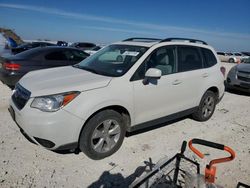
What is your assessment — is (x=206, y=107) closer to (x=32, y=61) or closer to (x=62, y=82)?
(x=62, y=82)

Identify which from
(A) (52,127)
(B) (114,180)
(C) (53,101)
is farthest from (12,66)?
(B) (114,180)

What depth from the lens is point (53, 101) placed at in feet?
9.70

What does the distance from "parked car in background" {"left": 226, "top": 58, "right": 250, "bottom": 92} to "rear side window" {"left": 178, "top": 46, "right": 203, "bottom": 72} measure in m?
3.94

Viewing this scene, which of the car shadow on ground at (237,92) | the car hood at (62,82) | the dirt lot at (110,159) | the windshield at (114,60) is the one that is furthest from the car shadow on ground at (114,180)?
the car shadow on ground at (237,92)

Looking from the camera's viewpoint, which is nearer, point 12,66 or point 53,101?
point 53,101

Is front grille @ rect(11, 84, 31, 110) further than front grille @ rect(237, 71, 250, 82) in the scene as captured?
No

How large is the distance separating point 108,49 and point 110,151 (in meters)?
2.16

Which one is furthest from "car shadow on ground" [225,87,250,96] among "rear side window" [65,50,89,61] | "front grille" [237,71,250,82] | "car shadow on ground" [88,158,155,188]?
Result: "car shadow on ground" [88,158,155,188]

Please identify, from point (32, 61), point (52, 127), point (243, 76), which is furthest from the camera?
point (243, 76)

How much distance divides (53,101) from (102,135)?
0.89 meters

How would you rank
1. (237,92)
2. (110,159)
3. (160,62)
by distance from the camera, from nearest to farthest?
(110,159), (160,62), (237,92)

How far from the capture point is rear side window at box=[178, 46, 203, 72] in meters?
4.36

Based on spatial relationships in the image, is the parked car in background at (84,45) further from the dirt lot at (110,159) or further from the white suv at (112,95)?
the white suv at (112,95)

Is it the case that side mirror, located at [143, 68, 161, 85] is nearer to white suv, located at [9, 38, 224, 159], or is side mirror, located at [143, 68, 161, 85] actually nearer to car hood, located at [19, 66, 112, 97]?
white suv, located at [9, 38, 224, 159]
